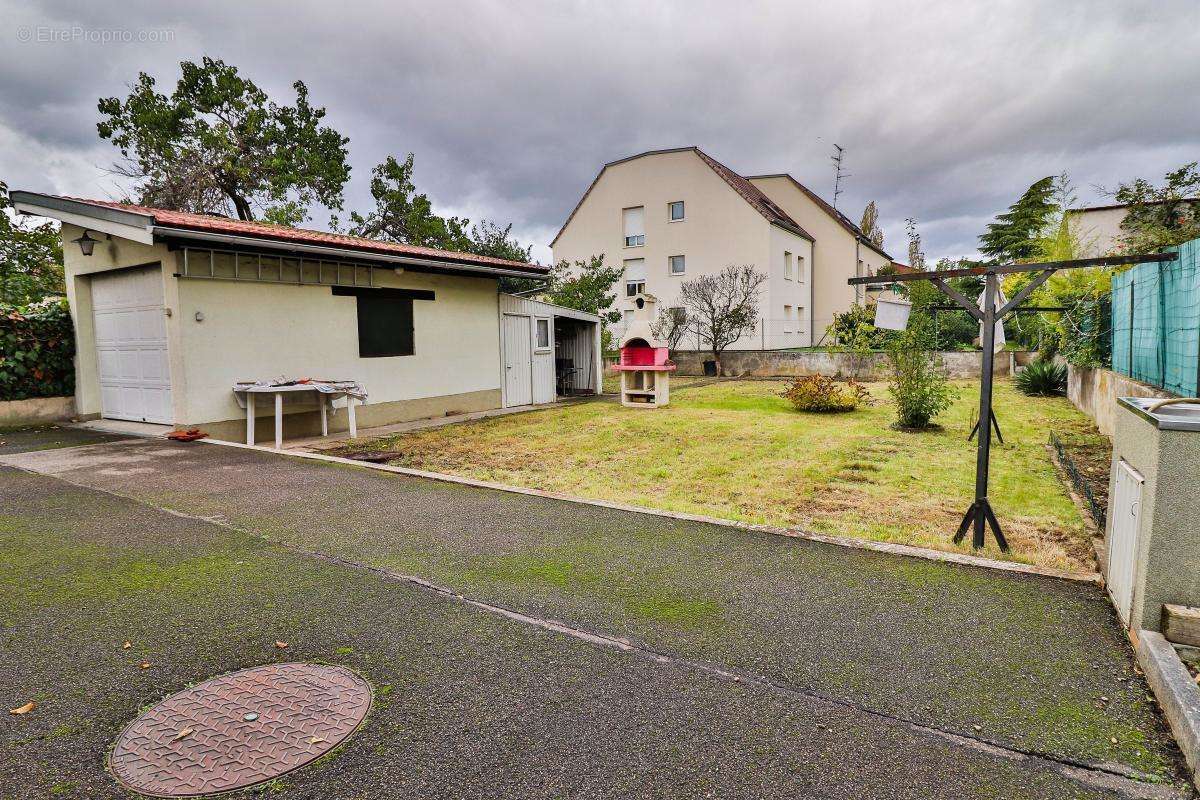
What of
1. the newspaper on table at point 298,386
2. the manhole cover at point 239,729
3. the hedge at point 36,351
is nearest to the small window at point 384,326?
the newspaper on table at point 298,386

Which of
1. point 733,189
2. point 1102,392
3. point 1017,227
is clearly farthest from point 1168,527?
point 1017,227

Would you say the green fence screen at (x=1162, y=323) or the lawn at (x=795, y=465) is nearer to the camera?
the lawn at (x=795, y=465)

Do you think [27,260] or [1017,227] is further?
[1017,227]

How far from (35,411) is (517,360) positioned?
881 cm

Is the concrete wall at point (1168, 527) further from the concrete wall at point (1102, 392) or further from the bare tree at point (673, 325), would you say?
Result: the bare tree at point (673, 325)

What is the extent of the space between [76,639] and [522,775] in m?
2.46

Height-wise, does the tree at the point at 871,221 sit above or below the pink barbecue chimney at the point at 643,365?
above

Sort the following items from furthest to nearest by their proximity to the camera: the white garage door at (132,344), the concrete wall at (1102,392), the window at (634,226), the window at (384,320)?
the window at (634,226)
the window at (384,320)
the white garage door at (132,344)
the concrete wall at (1102,392)

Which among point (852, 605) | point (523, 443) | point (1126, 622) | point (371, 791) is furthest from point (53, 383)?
point (1126, 622)

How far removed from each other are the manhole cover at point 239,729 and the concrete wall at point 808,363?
65.9 feet

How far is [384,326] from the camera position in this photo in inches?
460

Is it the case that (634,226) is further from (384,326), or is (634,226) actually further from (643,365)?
(384,326)

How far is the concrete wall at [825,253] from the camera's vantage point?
1287 inches

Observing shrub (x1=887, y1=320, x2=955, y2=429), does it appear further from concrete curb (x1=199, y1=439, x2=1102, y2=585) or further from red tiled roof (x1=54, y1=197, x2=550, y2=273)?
red tiled roof (x1=54, y1=197, x2=550, y2=273)
